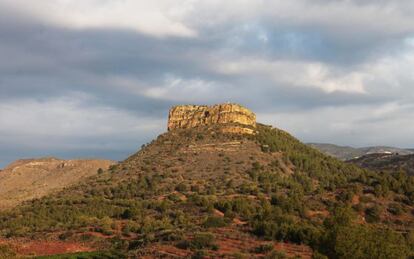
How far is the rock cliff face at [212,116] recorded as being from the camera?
430 ft

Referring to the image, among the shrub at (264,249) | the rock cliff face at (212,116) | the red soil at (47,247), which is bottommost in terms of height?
the red soil at (47,247)

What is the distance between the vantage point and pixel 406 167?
554 ft

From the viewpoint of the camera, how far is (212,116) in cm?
13288

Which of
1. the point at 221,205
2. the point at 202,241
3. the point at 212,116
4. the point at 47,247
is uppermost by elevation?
the point at 212,116

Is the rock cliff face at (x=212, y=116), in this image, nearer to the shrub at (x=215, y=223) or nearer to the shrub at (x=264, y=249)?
the shrub at (x=215, y=223)

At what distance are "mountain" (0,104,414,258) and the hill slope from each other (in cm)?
18

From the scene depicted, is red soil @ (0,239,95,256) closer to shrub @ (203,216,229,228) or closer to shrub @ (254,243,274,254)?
shrub @ (203,216,229,228)

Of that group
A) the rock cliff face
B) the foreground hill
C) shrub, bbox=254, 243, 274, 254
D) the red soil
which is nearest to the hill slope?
shrub, bbox=254, 243, 274, 254

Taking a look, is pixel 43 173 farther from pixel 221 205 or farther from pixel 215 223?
pixel 215 223

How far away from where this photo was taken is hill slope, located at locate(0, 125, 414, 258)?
4284 cm

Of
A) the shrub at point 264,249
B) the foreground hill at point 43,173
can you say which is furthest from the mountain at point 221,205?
the foreground hill at point 43,173

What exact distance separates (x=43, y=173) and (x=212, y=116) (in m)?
68.8

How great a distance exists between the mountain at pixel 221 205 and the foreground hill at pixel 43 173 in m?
34.6

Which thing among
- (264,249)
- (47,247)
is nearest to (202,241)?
(264,249)
